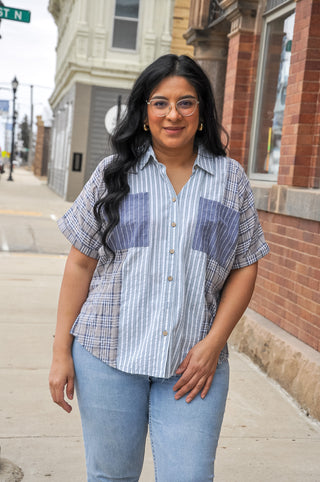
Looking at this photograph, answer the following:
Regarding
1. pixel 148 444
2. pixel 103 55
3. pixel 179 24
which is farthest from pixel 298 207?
pixel 179 24

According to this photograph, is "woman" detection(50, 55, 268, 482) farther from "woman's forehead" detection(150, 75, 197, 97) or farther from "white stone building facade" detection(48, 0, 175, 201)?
"white stone building facade" detection(48, 0, 175, 201)

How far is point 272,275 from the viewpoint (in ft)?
19.8

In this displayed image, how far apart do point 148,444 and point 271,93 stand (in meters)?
4.00

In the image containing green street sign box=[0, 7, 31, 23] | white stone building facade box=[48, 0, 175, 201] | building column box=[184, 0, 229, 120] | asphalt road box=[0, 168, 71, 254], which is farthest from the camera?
white stone building facade box=[48, 0, 175, 201]

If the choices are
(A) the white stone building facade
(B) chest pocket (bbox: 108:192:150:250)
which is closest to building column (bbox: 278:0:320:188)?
(B) chest pocket (bbox: 108:192:150:250)

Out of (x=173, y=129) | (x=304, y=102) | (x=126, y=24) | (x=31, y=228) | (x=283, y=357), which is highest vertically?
(x=126, y=24)

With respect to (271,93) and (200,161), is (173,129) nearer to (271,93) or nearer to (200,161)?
(200,161)

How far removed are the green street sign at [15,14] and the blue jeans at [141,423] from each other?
916 centimetres

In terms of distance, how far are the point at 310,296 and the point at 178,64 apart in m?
3.24

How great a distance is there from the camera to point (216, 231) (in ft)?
7.48

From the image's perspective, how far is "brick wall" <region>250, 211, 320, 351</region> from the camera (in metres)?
5.17

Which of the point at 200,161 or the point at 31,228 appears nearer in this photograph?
the point at 200,161

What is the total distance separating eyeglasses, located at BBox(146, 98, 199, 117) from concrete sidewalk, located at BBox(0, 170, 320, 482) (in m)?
2.25

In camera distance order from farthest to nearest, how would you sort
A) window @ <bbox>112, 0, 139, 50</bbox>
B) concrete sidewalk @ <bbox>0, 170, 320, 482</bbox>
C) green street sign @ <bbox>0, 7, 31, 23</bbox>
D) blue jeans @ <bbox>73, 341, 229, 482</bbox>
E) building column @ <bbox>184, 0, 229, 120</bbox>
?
window @ <bbox>112, 0, 139, 50</bbox>, green street sign @ <bbox>0, 7, 31, 23</bbox>, building column @ <bbox>184, 0, 229, 120</bbox>, concrete sidewalk @ <bbox>0, 170, 320, 482</bbox>, blue jeans @ <bbox>73, 341, 229, 482</bbox>
